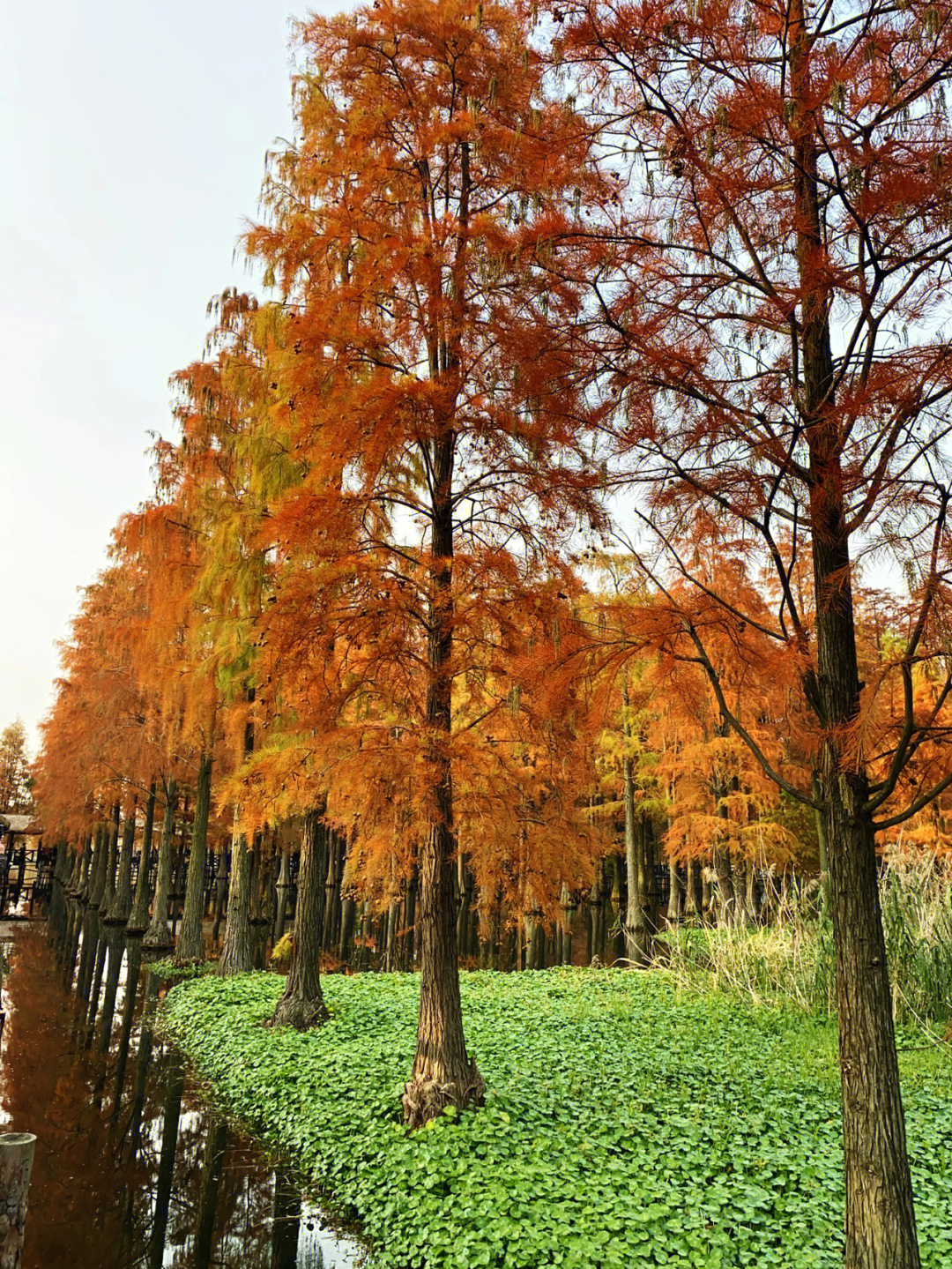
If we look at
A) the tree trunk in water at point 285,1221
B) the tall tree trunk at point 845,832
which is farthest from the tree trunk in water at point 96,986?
the tall tree trunk at point 845,832

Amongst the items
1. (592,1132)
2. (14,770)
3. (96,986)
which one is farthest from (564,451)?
(14,770)

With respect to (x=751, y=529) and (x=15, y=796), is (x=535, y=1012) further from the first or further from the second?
(x=15, y=796)

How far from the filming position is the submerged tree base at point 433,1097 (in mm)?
6199

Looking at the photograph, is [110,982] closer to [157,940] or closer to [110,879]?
[157,940]

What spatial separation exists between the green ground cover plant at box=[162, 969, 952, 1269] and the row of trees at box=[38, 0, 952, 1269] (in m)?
0.81

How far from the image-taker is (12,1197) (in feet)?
11.0

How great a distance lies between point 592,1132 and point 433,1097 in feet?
4.16

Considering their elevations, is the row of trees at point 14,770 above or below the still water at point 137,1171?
above

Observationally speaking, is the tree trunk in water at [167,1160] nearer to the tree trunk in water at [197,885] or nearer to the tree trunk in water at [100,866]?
the tree trunk in water at [197,885]

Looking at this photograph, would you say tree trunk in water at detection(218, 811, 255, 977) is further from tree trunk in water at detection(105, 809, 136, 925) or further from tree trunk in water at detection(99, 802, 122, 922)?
tree trunk in water at detection(99, 802, 122, 922)

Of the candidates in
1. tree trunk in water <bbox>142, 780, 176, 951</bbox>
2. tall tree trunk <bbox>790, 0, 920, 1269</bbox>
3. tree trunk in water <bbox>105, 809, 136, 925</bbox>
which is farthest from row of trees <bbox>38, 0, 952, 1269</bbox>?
tree trunk in water <bbox>105, 809, 136, 925</bbox>

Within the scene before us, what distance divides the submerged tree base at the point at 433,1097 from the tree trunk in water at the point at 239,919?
732 cm

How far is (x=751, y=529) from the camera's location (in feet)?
17.0

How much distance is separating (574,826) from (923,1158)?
14.7 feet
